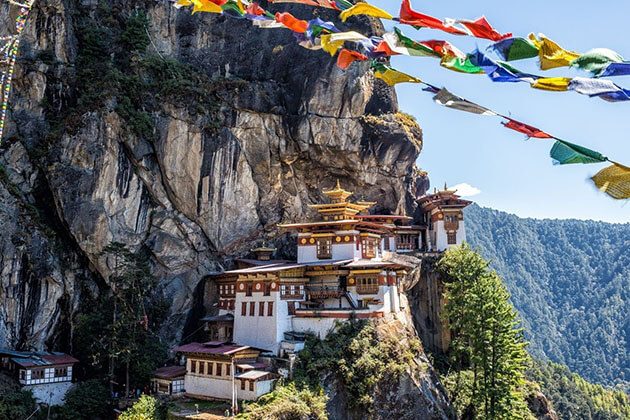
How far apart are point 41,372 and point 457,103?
2747 centimetres

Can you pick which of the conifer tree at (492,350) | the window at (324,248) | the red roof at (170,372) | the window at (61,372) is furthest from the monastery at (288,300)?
the window at (61,372)

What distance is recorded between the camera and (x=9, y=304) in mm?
28266

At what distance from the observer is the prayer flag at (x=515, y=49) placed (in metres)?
5.30

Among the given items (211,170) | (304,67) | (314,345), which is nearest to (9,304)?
(211,170)

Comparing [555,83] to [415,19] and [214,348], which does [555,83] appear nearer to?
[415,19]

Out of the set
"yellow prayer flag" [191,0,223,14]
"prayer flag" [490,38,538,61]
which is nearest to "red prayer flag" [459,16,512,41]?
"prayer flag" [490,38,538,61]

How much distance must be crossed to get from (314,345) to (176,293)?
10.3 meters

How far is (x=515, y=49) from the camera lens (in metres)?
5.36

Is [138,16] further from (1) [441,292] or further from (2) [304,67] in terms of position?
(1) [441,292]

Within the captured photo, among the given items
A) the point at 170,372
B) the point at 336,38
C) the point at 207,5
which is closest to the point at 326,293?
the point at 170,372

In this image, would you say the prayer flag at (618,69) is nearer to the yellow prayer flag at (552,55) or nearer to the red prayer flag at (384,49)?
the yellow prayer flag at (552,55)

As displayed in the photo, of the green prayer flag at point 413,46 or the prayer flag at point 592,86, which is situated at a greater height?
the green prayer flag at point 413,46

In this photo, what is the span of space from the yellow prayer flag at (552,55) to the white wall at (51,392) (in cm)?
2814

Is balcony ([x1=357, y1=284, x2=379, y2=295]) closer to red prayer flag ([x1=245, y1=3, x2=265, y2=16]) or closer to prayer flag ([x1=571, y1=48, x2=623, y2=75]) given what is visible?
red prayer flag ([x1=245, y1=3, x2=265, y2=16])
